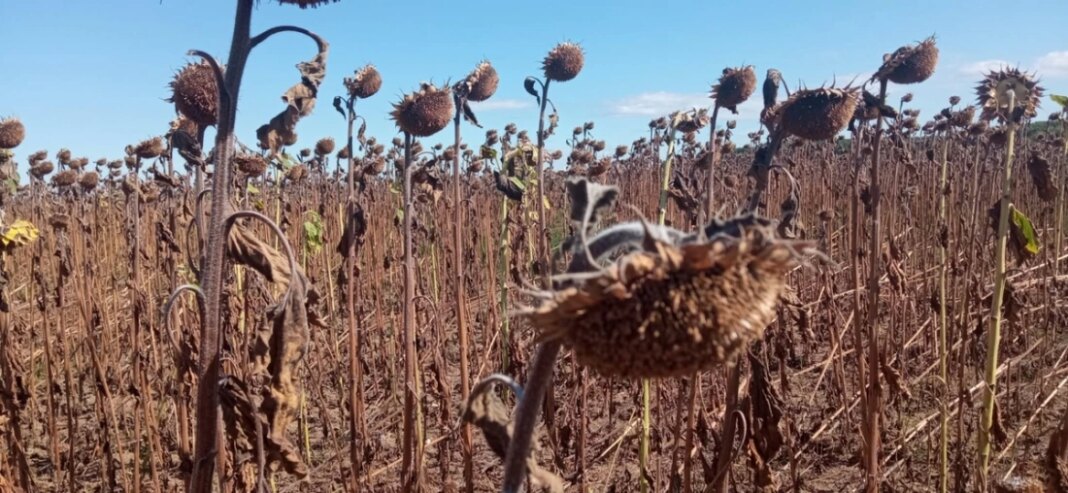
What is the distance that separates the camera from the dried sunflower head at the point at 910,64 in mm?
2734

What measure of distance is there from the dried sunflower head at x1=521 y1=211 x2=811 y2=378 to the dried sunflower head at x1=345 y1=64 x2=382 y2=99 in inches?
127

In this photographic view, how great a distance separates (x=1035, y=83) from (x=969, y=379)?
7.45ft

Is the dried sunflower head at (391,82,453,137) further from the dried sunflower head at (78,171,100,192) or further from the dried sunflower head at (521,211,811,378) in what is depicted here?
the dried sunflower head at (78,171,100,192)

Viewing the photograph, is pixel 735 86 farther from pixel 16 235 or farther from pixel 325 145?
pixel 325 145

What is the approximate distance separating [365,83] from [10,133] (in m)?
4.17

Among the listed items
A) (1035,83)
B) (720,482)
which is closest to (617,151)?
(1035,83)

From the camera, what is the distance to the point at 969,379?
14.8 feet

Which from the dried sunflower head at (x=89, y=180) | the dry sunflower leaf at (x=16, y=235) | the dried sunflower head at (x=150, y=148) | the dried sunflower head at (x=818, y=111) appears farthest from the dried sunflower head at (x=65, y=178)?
the dried sunflower head at (x=818, y=111)

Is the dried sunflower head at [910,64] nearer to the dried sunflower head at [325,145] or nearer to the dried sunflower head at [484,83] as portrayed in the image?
the dried sunflower head at [484,83]

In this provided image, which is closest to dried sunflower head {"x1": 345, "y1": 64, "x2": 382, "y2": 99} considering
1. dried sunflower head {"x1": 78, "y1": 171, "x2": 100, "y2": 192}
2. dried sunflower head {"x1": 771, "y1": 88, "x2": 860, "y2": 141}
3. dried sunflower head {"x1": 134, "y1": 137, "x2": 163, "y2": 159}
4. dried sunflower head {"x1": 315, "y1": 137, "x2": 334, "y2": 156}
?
dried sunflower head {"x1": 134, "y1": 137, "x2": 163, "y2": 159}

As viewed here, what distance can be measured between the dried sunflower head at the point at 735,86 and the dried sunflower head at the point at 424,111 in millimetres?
1334

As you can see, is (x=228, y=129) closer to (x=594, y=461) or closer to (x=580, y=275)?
(x=580, y=275)

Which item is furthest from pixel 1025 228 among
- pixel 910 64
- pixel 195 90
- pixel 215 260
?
pixel 195 90

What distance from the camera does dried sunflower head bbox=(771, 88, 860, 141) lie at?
2.20m
